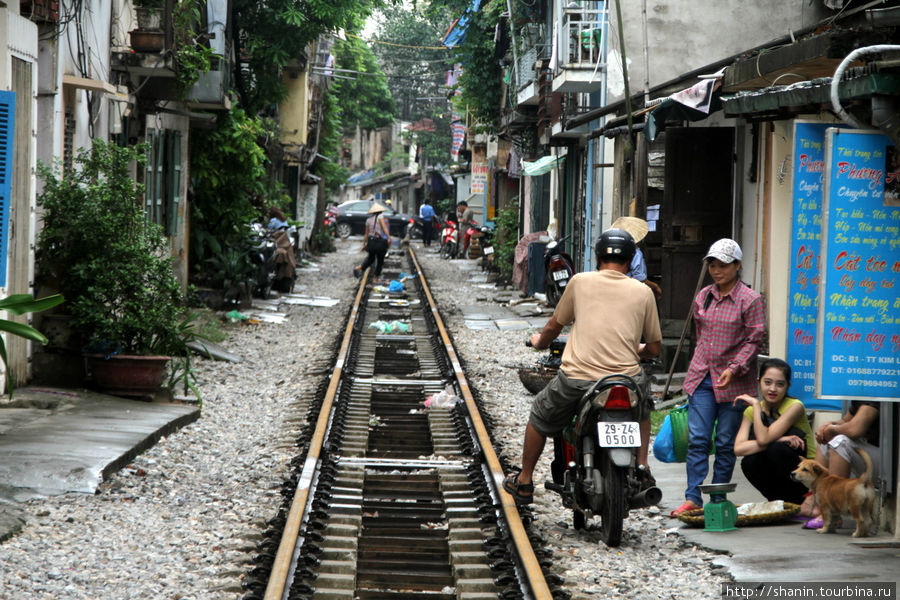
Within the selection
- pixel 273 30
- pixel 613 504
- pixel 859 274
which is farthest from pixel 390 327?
pixel 859 274

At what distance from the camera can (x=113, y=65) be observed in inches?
554

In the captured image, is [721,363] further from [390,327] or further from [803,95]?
[390,327]

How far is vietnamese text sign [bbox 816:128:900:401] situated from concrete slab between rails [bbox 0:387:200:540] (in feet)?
14.9

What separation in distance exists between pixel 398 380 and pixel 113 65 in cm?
532

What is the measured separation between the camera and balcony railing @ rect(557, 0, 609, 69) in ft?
59.2

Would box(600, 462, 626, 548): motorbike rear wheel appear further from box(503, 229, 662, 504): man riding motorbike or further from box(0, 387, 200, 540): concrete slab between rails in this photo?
box(0, 387, 200, 540): concrete slab between rails

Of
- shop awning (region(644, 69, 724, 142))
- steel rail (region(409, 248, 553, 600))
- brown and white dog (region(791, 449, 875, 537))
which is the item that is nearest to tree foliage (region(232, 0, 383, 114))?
steel rail (region(409, 248, 553, 600))

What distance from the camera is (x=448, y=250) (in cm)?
3900

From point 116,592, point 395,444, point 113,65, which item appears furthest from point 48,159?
point 116,592

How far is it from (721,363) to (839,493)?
1.03m

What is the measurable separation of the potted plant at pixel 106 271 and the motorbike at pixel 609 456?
5.18 m

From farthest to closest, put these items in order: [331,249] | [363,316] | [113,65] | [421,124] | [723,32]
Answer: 1. [421,124]
2. [331,249]
3. [363,316]
4. [723,32]
5. [113,65]

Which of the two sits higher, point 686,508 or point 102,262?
point 102,262

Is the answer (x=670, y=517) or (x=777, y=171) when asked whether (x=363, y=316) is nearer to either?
(x=777, y=171)
